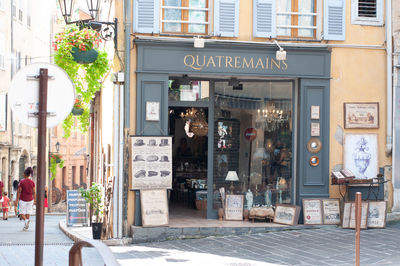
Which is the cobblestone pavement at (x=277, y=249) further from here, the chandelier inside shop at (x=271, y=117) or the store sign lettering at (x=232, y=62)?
the store sign lettering at (x=232, y=62)

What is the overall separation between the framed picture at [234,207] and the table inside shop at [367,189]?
6.58 feet

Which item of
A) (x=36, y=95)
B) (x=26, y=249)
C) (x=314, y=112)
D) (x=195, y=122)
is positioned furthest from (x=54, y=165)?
(x=36, y=95)

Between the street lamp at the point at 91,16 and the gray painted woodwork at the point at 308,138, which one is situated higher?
the street lamp at the point at 91,16

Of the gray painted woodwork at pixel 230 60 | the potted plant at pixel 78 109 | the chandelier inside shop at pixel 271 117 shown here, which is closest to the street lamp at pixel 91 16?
the gray painted woodwork at pixel 230 60

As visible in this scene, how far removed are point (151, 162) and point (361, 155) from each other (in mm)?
4233

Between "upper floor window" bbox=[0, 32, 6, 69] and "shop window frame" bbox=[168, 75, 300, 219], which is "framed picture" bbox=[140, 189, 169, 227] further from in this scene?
"upper floor window" bbox=[0, 32, 6, 69]

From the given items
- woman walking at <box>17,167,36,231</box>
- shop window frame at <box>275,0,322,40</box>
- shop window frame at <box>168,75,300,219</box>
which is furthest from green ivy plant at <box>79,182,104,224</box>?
shop window frame at <box>275,0,322,40</box>

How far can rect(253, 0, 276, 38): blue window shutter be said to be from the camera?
1294cm

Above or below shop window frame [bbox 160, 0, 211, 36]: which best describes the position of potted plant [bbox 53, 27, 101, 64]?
below

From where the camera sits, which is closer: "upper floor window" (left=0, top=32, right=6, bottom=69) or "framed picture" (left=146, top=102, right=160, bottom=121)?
"framed picture" (left=146, top=102, right=160, bottom=121)

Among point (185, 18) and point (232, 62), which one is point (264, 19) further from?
point (185, 18)

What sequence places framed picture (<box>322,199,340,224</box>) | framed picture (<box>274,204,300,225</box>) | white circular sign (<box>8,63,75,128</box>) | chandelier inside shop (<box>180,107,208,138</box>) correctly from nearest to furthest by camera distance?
1. white circular sign (<box>8,63,75,128</box>)
2. framed picture (<box>274,204,300,225</box>)
3. framed picture (<box>322,199,340,224</box>)
4. chandelier inside shop (<box>180,107,208,138</box>)

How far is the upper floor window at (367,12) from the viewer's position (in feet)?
44.0

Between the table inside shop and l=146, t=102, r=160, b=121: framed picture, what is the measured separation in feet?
12.8
